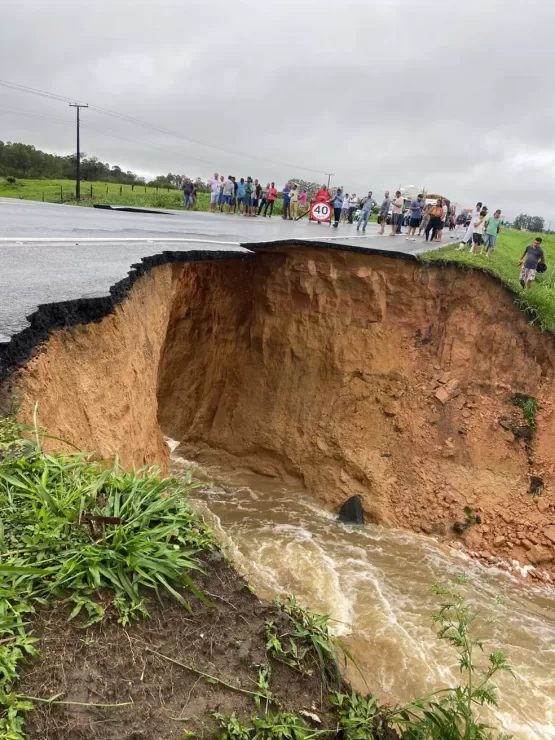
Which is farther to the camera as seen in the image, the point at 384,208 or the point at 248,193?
the point at 248,193

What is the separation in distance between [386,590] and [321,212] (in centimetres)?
1225

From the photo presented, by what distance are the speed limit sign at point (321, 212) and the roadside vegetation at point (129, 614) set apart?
47.6ft

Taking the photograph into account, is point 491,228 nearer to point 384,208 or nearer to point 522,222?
point 384,208

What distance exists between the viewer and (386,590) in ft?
22.6

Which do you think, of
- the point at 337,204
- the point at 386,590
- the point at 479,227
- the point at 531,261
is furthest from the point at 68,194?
the point at 386,590

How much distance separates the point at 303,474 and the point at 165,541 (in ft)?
24.4

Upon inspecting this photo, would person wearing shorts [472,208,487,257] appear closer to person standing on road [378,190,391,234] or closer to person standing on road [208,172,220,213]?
person standing on road [378,190,391,234]

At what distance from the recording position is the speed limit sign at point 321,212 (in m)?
15.9

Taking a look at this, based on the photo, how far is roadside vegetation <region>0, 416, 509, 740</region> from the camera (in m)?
1.84

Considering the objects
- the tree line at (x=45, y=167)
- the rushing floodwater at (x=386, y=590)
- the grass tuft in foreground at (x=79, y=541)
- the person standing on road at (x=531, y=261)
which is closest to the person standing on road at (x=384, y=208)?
the person standing on road at (x=531, y=261)

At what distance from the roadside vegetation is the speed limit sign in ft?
47.6

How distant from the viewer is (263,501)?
30.4ft

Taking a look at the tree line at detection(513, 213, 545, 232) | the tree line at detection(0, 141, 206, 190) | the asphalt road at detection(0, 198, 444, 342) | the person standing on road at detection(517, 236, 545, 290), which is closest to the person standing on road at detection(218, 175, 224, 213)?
the asphalt road at detection(0, 198, 444, 342)

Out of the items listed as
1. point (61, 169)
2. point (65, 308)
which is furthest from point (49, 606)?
point (61, 169)
